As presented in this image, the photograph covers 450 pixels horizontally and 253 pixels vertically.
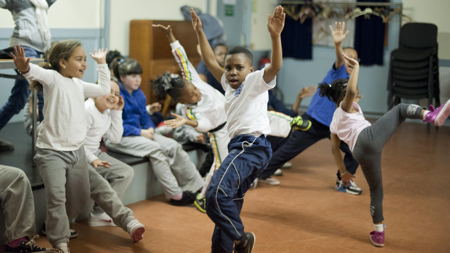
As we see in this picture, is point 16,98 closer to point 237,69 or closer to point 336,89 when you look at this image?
point 237,69

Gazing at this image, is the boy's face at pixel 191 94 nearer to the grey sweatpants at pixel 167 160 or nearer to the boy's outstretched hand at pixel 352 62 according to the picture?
the grey sweatpants at pixel 167 160

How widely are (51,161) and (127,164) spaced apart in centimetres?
97

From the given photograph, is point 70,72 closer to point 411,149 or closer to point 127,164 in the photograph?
point 127,164

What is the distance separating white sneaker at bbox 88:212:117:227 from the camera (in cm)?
402

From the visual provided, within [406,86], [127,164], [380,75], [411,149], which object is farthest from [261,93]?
[380,75]

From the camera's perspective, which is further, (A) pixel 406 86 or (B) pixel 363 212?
(A) pixel 406 86

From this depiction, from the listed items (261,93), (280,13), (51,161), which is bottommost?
(51,161)

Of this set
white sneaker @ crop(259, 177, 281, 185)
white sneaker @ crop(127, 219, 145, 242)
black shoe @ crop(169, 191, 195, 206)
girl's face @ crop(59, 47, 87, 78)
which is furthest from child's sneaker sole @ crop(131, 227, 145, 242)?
white sneaker @ crop(259, 177, 281, 185)

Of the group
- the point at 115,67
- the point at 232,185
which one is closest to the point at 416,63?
the point at 115,67

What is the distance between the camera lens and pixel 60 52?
350 centimetres

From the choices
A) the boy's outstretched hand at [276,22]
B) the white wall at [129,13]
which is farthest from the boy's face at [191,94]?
the white wall at [129,13]

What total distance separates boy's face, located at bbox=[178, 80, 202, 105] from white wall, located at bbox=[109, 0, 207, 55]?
78.8 inches

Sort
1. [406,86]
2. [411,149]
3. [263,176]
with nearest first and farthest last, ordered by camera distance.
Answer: [263,176] < [411,149] < [406,86]

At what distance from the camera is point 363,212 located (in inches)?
175
